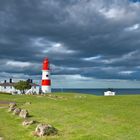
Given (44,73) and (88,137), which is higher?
(44,73)

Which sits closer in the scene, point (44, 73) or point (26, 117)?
point (26, 117)

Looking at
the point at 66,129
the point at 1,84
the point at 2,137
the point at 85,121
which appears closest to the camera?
the point at 2,137

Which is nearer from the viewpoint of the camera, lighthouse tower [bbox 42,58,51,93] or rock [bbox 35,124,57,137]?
rock [bbox 35,124,57,137]

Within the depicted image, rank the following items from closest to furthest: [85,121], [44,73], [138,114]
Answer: [85,121], [138,114], [44,73]

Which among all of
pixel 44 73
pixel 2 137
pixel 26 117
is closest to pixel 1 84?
pixel 44 73

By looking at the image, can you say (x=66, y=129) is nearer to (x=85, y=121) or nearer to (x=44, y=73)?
(x=85, y=121)

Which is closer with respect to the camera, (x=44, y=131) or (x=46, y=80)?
(x=44, y=131)

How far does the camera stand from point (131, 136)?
17859mm

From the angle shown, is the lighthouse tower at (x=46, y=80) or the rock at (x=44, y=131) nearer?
the rock at (x=44, y=131)

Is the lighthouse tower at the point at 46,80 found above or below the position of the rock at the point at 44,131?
above

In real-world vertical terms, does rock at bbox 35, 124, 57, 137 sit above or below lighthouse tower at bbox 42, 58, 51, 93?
below

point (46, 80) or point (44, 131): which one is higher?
point (46, 80)

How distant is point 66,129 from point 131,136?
5.02 metres

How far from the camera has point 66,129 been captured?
829 inches
